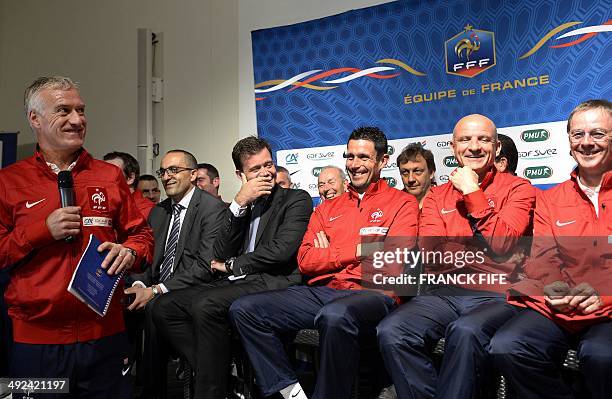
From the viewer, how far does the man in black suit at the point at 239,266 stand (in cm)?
307

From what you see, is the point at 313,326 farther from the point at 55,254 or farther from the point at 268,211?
the point at 55,254

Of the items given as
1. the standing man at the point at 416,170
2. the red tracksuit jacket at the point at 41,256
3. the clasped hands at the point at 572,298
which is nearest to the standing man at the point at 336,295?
the standing man at the point at 416,170

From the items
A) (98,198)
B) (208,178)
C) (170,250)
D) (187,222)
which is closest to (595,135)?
(98,198)

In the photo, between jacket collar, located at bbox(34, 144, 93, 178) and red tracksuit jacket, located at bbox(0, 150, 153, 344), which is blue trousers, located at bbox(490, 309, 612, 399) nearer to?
red tracksuit jacket, located at bbox(0, 150, 153, 344)

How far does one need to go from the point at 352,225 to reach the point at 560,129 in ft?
5.38

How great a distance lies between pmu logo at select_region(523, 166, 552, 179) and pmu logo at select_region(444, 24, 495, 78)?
75cm

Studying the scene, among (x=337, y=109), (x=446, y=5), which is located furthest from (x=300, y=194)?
(x=446, y=5)

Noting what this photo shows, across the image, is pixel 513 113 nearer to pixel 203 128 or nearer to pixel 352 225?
pixel 352 225

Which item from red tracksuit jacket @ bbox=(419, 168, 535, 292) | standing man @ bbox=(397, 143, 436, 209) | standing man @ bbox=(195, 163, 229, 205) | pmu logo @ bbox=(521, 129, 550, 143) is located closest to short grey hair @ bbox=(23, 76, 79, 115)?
red tracksuit jacket @ bbox=(419, 168, 535, 292)

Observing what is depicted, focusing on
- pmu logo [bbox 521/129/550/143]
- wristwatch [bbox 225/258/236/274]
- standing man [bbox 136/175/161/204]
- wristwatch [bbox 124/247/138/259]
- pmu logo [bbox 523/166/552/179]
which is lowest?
wristwatch [bbox 225/258/236/274]

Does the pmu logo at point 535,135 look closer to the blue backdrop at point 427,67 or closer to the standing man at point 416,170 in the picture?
the blue backdrop at point 427,67

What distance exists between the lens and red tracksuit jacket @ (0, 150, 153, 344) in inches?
78.5

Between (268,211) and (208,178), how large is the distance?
1.88m

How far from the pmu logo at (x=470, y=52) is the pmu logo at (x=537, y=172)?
2.46ft
